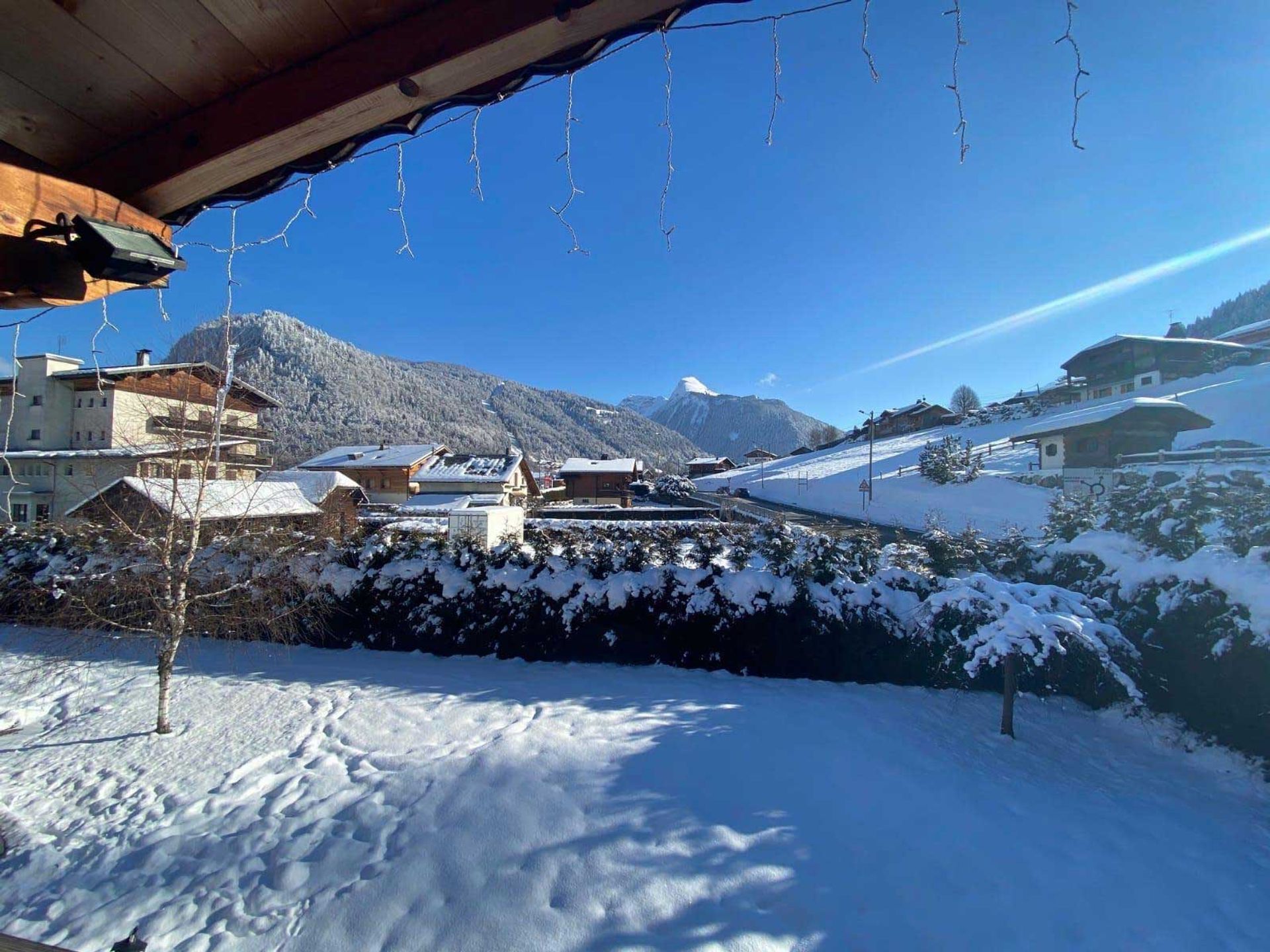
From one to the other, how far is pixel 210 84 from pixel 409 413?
4839 inches

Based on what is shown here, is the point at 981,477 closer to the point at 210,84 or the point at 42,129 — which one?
the point at 210,84

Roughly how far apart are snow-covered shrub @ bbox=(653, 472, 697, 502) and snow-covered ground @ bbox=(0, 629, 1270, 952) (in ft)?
110

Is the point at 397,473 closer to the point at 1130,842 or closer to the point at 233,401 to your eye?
the point at 233,401

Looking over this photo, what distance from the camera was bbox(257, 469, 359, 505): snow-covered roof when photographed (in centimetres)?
2458

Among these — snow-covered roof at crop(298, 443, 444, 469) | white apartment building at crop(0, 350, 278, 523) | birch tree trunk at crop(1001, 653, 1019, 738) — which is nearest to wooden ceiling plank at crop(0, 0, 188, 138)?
white apartment building at crop(0, 350, 278, 523)

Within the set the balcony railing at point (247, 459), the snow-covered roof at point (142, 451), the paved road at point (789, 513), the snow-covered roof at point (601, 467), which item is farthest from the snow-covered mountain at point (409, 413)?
the snow-covered roof at point (142, 451)

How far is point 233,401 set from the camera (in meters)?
20.6

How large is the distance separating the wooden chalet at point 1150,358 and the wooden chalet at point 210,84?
5677 cm

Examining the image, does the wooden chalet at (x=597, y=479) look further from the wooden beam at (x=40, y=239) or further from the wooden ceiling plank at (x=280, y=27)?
the wooden ceiling plank at (x=280, y=27)

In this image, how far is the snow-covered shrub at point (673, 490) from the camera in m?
39.4

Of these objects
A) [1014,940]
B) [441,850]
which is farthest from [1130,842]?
[441,850]

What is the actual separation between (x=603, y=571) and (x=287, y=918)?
541 cm

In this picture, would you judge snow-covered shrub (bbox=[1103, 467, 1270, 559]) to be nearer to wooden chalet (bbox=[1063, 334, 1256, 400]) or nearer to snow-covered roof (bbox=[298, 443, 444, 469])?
snow-covered roof (bbox=[298, 443, 444, 469])

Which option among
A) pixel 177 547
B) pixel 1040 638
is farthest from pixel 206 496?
pixel 1040 638
